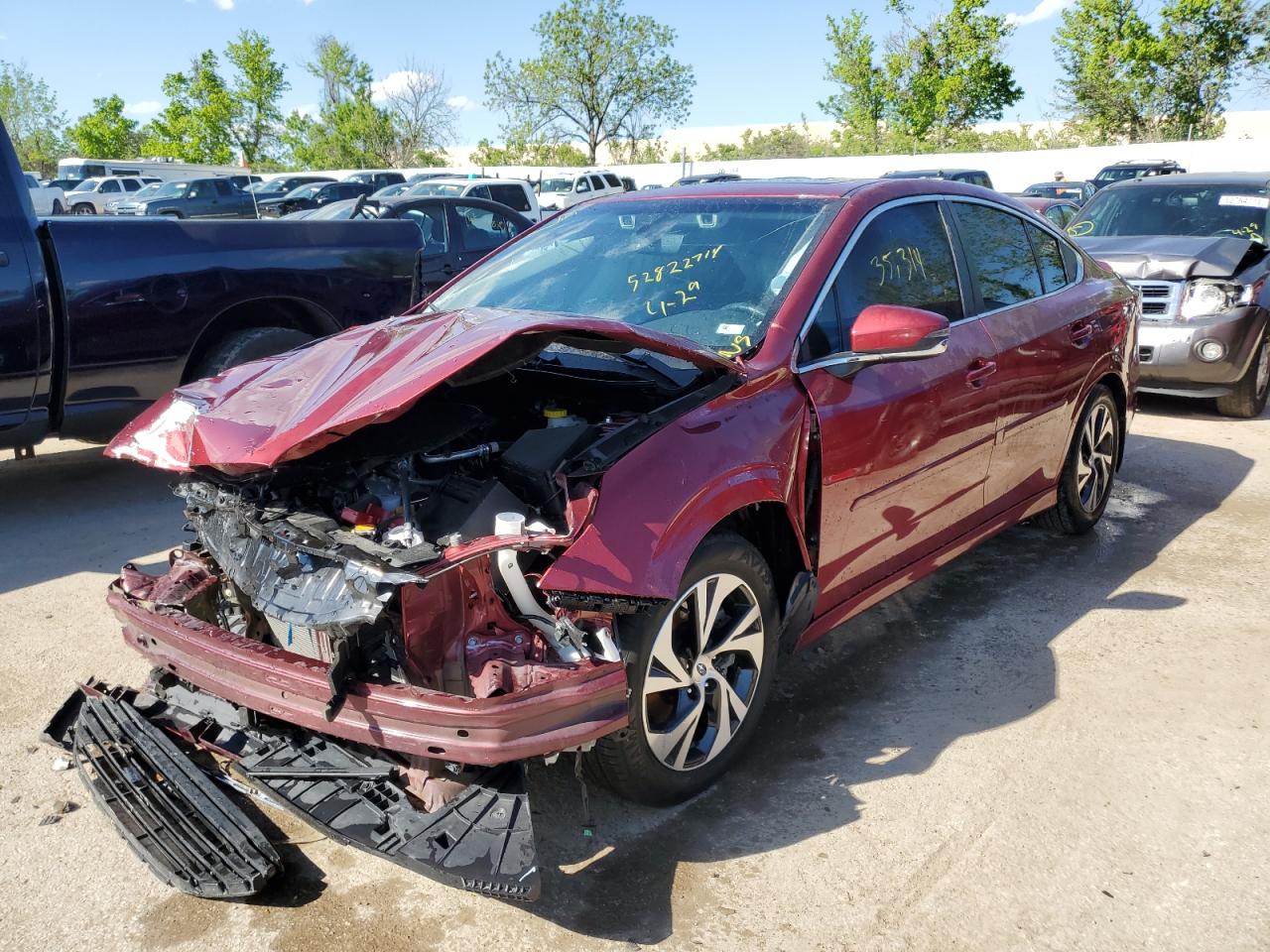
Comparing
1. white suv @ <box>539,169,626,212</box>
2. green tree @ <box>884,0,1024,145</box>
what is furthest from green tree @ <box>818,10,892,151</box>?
white suv @ <box>539,169,626,212</box>

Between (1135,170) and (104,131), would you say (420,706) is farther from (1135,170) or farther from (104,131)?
(104,131)

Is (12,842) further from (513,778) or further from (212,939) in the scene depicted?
(513,778)

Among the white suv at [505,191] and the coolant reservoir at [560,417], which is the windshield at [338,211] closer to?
the white suv at [505,191]

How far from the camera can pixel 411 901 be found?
2.64 meters

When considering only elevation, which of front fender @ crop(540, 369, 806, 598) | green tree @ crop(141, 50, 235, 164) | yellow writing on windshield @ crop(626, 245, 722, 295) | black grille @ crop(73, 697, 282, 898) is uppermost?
green tree @ crop(141, 50, 235, 164)

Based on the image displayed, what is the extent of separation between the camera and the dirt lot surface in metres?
2.55

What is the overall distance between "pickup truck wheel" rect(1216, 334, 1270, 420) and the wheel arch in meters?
7.19

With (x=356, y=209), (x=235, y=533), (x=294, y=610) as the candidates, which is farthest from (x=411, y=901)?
(x=356, y=209)

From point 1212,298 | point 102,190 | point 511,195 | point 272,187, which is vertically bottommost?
point 1212,298

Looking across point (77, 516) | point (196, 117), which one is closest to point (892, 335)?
point (77, 516)

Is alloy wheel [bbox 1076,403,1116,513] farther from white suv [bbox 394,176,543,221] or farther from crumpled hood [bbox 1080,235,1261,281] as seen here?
white suv [bbox 394,176,543,221]

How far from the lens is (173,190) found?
81.6ft

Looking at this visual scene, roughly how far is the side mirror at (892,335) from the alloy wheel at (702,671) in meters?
0.89

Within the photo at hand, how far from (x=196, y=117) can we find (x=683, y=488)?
54730mm
